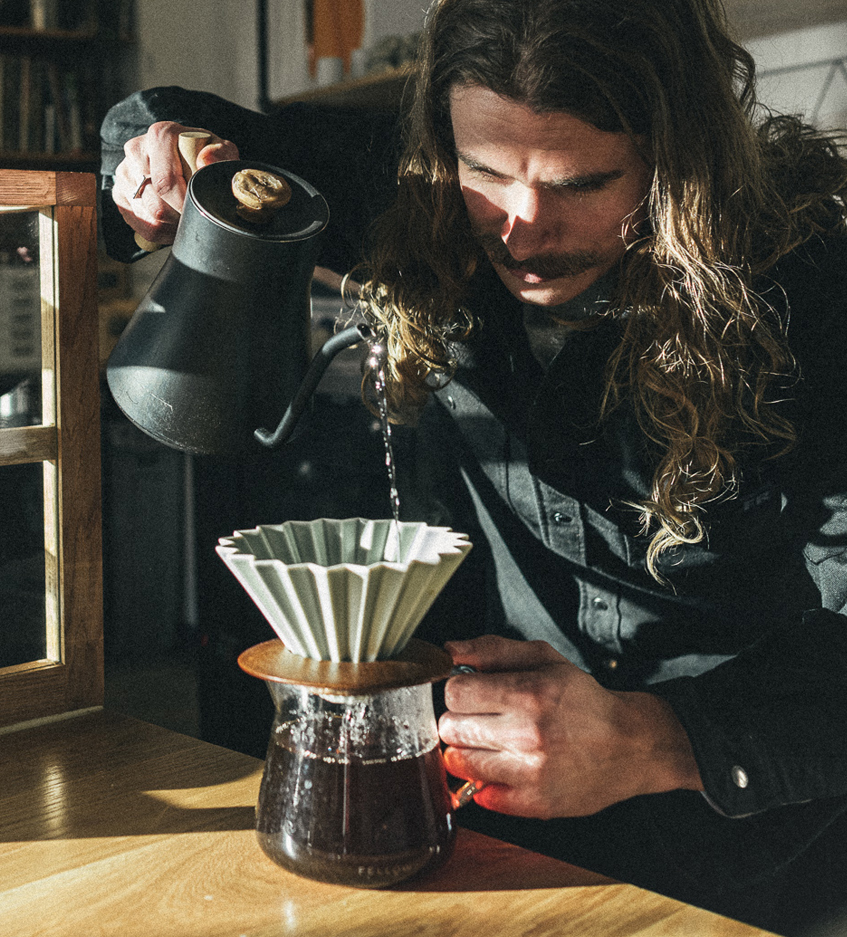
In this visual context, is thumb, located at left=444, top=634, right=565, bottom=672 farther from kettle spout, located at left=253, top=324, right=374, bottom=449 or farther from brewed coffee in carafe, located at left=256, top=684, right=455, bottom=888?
kettle spout, located at left=253, top=324, right=374, bottom=449

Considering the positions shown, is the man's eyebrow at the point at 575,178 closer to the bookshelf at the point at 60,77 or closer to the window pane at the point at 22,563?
the window pane at the point at 22,563

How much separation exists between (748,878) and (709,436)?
1.89 ft

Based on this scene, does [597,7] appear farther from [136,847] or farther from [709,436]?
[136,847]

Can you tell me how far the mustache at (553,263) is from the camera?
3.77 feet

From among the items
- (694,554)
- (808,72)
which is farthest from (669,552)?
(808,72)

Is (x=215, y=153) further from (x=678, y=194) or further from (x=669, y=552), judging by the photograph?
(x=669, y=552)

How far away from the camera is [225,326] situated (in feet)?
2.84

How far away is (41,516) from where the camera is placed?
111 cm

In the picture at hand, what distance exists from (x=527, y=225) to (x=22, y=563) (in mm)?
678

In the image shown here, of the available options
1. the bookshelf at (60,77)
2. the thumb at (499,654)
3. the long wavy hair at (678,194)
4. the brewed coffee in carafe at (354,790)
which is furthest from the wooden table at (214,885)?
the bookshelf at (60,77)

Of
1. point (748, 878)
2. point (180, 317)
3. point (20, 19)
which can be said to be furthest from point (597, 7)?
point (20, 19)

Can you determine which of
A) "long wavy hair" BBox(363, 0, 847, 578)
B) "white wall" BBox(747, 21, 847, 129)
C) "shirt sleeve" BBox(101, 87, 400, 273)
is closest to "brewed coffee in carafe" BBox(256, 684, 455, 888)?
→ "long wavy hair" BBox(363, 0, 847, 578)

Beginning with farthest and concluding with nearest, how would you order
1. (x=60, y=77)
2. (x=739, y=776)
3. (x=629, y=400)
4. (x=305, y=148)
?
1. (x=60, y=77)
2. (x=305, y=148)
3. (x=629, y=400)
4. (x=739, y=776)

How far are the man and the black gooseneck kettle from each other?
21cm
